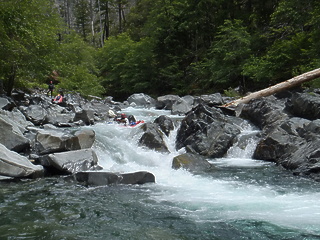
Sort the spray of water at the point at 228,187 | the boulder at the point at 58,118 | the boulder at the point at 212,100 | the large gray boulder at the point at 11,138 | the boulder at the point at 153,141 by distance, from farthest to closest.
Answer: the boulder at the point at 212,100 < the boulder at the point at 58,118 < the boulder at the point at 153,141 < the large gray boulder at the point at 11,138 < the spray of water at the point at 228,187

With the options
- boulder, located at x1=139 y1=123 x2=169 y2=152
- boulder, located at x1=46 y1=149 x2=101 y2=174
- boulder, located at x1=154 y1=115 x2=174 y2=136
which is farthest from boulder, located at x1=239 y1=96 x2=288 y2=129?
boulder, located at x1=46 y1=149 x2=101 y2=174

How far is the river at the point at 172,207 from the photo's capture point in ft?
15.3

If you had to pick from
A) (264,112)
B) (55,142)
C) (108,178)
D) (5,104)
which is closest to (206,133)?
(264,112)

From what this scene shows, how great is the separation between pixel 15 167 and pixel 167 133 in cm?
661

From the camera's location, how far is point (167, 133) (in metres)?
12.7

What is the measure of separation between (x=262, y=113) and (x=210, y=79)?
39.0 ft

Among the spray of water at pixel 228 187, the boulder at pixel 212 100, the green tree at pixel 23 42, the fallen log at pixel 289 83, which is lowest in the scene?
the spray of water at pixel 228 187

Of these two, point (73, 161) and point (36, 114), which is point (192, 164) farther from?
point (36, 114)

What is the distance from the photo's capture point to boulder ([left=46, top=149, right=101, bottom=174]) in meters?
8.12

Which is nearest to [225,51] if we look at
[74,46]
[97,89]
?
[97,89]

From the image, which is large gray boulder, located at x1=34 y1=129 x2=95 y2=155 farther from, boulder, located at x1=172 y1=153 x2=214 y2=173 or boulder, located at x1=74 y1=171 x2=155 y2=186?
boulder, located at x1=172 y1=153 x2=214 y2=173

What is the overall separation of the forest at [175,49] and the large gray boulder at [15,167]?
6.43 m

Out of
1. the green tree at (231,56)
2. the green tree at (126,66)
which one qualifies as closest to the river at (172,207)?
the green tree at (231,56)

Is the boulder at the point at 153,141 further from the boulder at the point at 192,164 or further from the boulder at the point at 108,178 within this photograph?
the boulder at the point at 108,178
